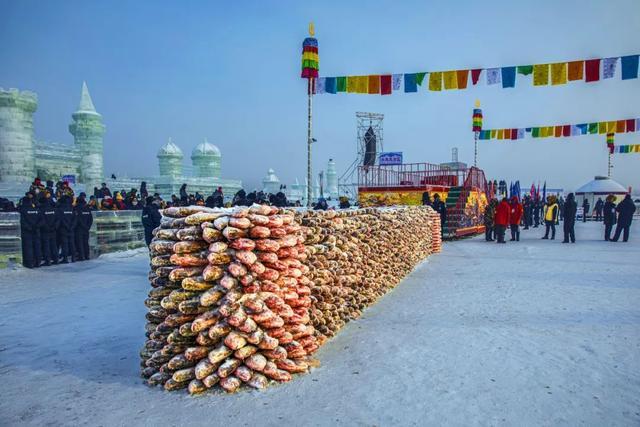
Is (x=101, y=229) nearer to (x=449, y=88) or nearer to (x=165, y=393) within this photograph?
(x=165, y=393)

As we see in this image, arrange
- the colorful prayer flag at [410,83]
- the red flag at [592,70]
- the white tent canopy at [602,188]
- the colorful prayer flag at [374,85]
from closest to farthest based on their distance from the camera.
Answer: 1. the red flag at [592,70]
2. the colorful prayer flag at [374,85]
3. the colorful prayer flag at [410,83]
4. the white tent canopy at [602,188]

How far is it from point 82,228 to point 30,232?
1414 mm

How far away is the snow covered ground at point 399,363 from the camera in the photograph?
3.25 metres

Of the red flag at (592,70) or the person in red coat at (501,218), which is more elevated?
the red flag at (592,70)

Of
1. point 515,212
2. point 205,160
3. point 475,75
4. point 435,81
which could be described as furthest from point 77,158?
point 515,212

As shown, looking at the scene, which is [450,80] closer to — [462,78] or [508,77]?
[462,78]

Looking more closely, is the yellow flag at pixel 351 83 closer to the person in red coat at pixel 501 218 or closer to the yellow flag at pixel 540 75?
the yellow flag at pixel 540 75

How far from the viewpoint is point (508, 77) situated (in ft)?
49.3

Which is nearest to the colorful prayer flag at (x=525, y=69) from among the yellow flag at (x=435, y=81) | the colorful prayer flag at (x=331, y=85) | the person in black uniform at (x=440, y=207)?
the yellow flag at (x=435, y=81)

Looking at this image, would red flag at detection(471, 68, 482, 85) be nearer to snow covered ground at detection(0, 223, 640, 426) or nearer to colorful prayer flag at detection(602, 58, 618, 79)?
colorful prayer flag at detection(602, 58, 618, 79)

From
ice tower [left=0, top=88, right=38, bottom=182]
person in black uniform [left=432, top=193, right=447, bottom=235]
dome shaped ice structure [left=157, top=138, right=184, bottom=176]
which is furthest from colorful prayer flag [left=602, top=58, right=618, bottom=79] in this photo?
dome shaped ice structure [left=157, top=138, right=184, bottom=176]

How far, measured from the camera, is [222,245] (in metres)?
3.91

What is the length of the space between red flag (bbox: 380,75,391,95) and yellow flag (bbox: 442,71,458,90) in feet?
6.36

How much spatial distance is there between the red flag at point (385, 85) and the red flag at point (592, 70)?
6420mm
